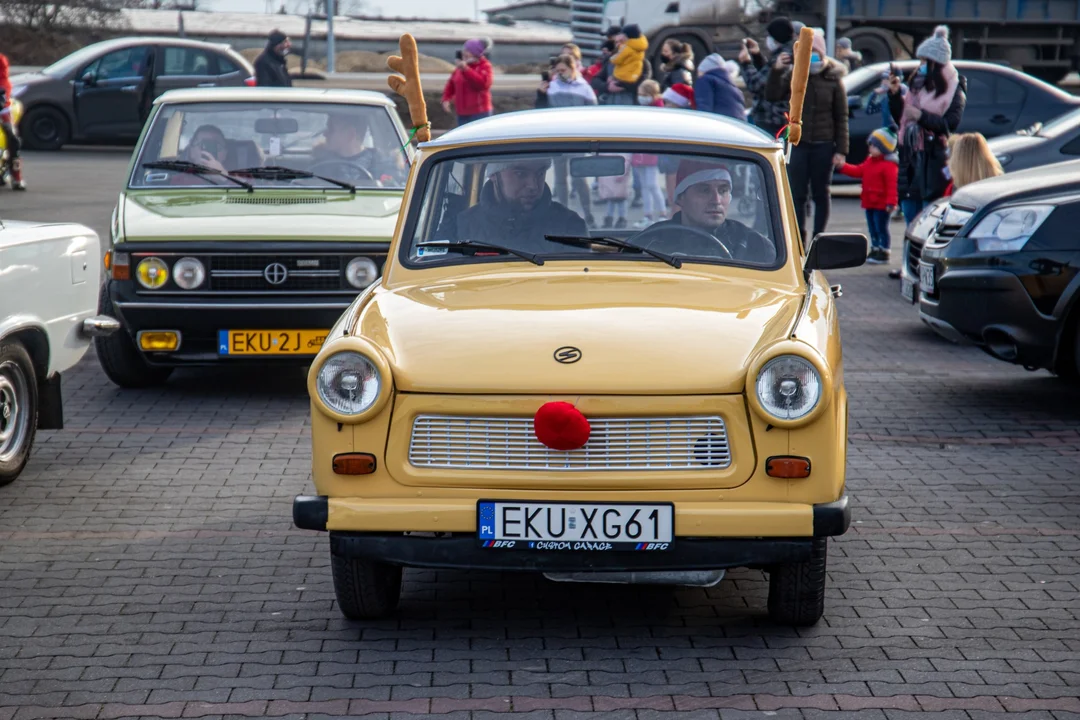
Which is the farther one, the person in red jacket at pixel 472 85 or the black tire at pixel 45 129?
the black tire at pixel 45 129

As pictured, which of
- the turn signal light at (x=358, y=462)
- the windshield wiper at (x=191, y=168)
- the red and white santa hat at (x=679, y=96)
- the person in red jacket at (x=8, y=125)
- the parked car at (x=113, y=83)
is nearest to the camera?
the turn signal light at (x=358, y=462)

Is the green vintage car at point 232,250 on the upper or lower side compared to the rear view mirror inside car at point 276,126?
lower

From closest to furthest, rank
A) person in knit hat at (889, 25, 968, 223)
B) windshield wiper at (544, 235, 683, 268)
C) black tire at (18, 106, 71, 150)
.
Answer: windshield wiper at (544, 235, 683, 268) → person in knit hat at (889, 25, 968, 223) → black tire at (18, 106, 71, 150)

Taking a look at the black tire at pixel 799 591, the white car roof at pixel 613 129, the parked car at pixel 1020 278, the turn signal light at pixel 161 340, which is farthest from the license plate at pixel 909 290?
the black tire at pixel 799 591

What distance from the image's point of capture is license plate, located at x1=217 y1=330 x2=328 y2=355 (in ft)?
28.9

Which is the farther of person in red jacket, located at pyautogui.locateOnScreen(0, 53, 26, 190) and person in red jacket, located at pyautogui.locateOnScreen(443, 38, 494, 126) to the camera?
person in red jacket, located at pyautogui.locateOnScreen(0, 53, 26, 190)

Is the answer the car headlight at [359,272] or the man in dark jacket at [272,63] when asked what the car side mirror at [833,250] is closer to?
the car headlight at [359,272]

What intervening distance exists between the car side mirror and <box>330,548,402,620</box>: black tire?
209 cm

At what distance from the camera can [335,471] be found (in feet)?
16.0

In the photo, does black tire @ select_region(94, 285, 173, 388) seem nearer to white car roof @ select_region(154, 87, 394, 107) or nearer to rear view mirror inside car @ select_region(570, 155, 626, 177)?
white car roof @ select_region(154, 87, 394, 107)

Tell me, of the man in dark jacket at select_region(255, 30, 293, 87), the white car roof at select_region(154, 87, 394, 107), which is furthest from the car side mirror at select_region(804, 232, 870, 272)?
the man in dark jacket at select_region(255, 30, 293, 87)

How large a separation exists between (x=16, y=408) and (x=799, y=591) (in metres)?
3.93

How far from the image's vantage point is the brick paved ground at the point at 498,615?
4531mm

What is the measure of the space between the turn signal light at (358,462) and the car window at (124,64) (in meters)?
21.9
